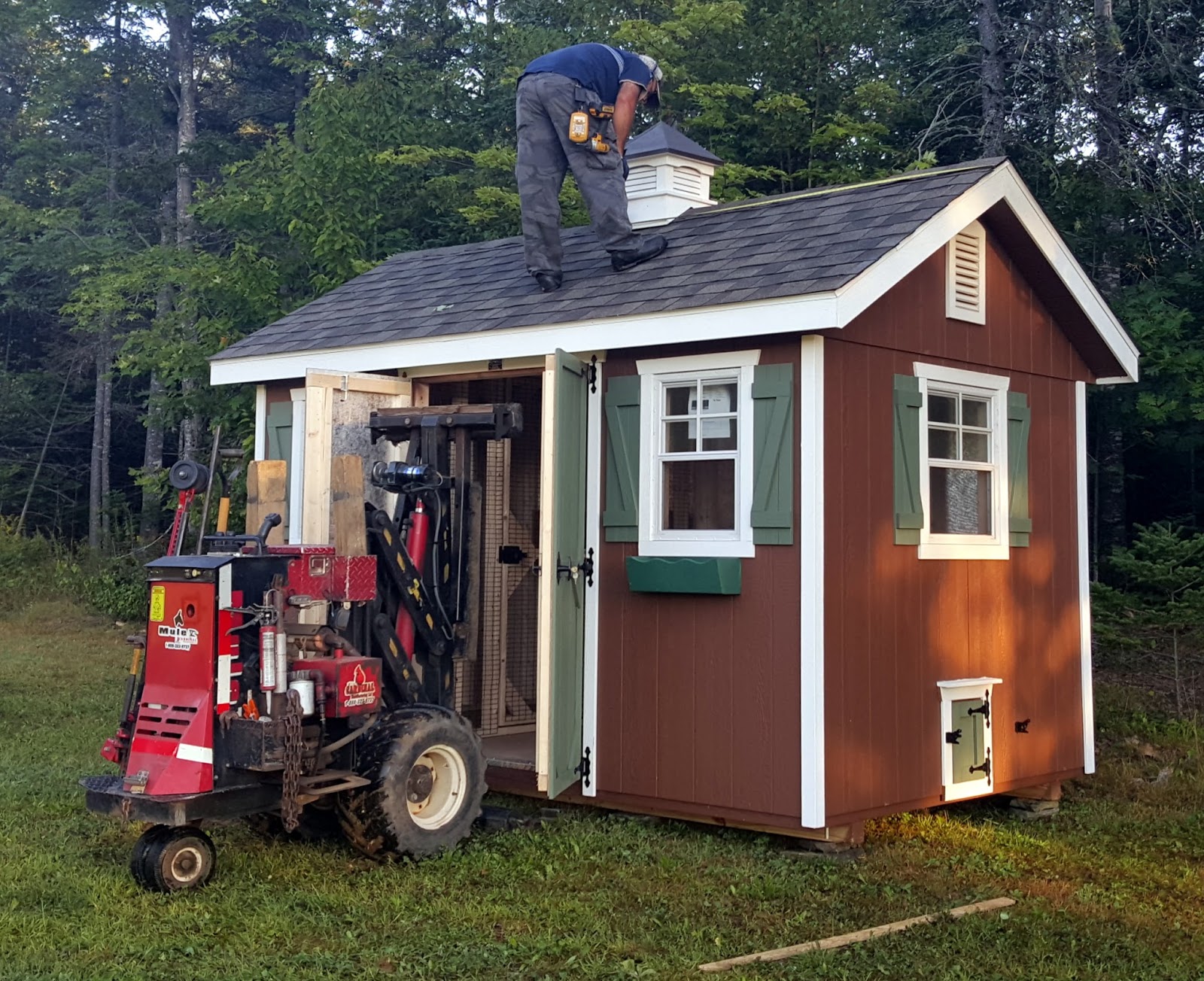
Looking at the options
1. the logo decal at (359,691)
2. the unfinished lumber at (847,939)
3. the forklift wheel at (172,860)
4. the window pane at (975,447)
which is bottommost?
the unfinished lumber at (847,939)

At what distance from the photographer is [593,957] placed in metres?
5.19

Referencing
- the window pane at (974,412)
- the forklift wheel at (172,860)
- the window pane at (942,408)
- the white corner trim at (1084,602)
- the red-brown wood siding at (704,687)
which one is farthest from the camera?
the white corner trim at (1084,602)

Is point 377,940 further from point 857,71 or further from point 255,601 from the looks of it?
point 857,71

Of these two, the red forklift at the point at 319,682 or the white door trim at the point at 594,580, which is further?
the white door trim at the point at 594,580

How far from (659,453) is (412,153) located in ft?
38.6

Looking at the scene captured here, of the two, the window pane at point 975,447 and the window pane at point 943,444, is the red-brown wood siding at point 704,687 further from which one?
the window pane at point 975,447

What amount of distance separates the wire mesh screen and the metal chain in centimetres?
299

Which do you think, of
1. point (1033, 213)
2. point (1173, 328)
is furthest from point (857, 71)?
point (1033, 213)

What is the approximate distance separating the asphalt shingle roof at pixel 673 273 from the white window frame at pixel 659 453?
337mm

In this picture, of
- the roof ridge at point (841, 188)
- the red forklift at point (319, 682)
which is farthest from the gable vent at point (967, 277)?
the red forklift at point (319, 682)

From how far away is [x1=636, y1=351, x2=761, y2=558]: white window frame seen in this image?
288 inches

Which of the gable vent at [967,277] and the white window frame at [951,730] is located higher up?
the gable vent at [967,277]

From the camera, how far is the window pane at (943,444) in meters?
7.98

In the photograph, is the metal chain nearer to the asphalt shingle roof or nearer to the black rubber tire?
the black rubber tire
